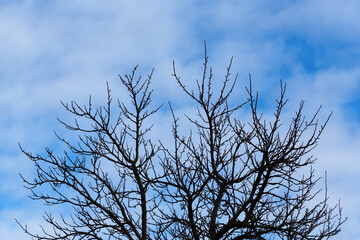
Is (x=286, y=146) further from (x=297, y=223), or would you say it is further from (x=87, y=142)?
(x=87, y=142)

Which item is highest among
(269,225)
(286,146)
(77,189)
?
(77,189)

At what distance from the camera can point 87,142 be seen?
30.9 ft

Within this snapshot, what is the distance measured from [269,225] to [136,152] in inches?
122

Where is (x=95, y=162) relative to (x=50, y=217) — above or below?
above

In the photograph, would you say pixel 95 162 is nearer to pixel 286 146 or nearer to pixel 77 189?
pixel 77 189

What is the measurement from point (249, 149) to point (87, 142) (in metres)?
3.82

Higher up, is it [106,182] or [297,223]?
[106,182]

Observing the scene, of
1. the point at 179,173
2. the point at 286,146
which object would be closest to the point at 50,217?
the point at 179,173

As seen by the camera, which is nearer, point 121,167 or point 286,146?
point 286,146

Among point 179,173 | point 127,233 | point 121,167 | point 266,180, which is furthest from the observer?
point 121,167

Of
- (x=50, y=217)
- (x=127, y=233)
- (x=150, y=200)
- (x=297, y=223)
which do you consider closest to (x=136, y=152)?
(x=150, y=200)

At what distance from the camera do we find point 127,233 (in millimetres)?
8430

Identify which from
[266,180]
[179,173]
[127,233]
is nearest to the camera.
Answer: [266,180]

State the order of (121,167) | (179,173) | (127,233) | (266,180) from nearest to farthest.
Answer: (266,180)
(179,173)
(127,233)
(121,167)
